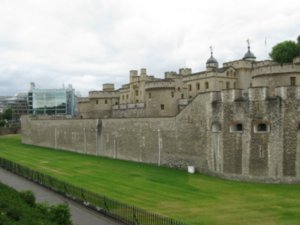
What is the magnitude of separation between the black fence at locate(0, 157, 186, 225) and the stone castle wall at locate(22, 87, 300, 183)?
12651 mm

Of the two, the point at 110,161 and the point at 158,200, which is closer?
the point at 158,200

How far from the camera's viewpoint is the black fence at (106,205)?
62.4ft

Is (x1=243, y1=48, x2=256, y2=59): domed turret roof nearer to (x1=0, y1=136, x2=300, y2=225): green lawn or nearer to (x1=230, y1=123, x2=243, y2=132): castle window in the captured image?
(x1=0, y1=136, x2=300, y2=225): green lawn

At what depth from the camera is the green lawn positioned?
21656mm

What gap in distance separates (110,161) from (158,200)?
20692 mm

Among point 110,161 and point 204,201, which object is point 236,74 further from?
point 204,201

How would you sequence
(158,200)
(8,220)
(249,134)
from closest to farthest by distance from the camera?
(8,220) < (158,200) < (249,134)

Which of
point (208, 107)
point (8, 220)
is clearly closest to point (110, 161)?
point (208, 107)

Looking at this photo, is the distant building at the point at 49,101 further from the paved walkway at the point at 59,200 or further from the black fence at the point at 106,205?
the black fence at the point at 106,205

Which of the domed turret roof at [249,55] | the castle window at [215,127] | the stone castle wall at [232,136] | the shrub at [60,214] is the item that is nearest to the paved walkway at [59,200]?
the shrub at [60,214]

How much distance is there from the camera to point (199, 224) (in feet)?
65.5

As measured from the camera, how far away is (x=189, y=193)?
27.2 meters

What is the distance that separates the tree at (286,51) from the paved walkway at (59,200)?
40.5 m

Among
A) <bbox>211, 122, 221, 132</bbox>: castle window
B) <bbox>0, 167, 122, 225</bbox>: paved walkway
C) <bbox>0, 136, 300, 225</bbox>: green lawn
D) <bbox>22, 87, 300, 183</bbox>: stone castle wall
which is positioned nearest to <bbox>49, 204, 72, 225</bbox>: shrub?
<bbox>0, 167, 122, 225</bbox>: paved walkway
